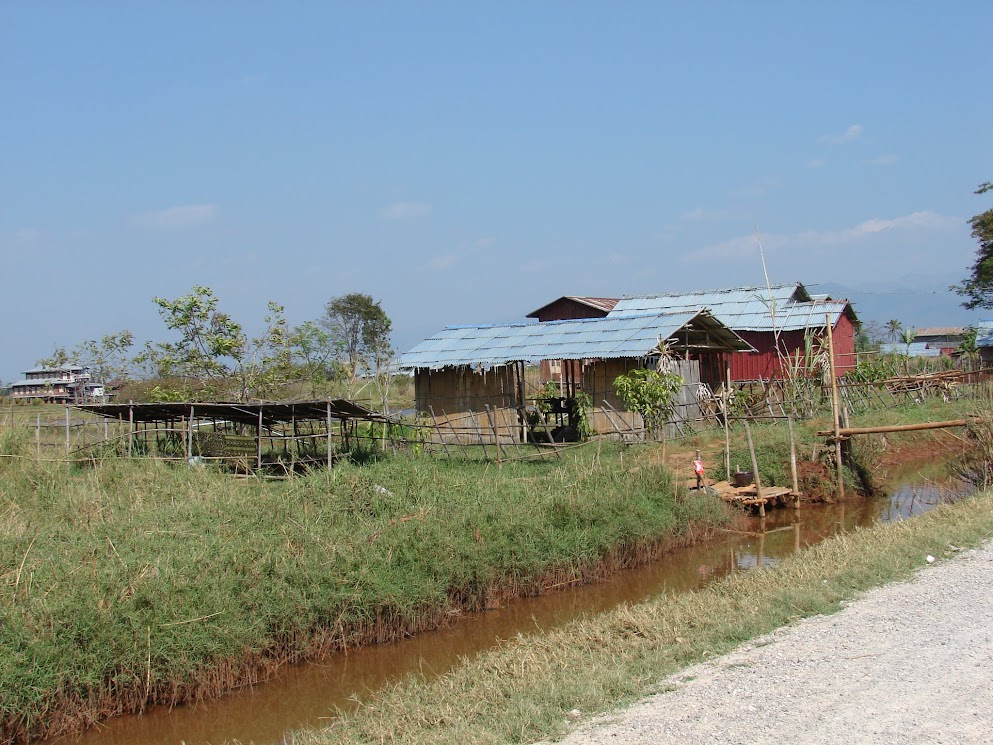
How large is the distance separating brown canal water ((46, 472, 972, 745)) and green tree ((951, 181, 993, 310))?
72.5ft

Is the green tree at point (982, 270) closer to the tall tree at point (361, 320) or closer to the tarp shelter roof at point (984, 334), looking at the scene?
the tarp shelter roof at point (984, 334)

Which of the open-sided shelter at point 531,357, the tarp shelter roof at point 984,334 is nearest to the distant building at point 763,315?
the tarp shelter roof at point 984,334

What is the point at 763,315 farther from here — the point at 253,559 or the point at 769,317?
the point at 253,559

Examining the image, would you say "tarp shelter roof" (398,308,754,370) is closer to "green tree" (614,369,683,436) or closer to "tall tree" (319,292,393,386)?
"green tree" (614,369,683,436)

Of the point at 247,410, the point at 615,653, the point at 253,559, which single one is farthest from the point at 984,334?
the point at 253,559

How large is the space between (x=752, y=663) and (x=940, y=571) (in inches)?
117

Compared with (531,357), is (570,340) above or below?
above

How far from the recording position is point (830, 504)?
14.6 m

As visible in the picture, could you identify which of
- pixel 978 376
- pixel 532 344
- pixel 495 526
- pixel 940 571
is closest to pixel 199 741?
pixel 495 526

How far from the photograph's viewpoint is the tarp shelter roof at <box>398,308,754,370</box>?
18.0 metres

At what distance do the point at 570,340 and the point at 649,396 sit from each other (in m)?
2.41

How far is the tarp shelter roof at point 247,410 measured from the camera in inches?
567

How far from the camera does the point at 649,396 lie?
683 inches

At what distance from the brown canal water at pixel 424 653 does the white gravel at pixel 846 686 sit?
2.71 metres
